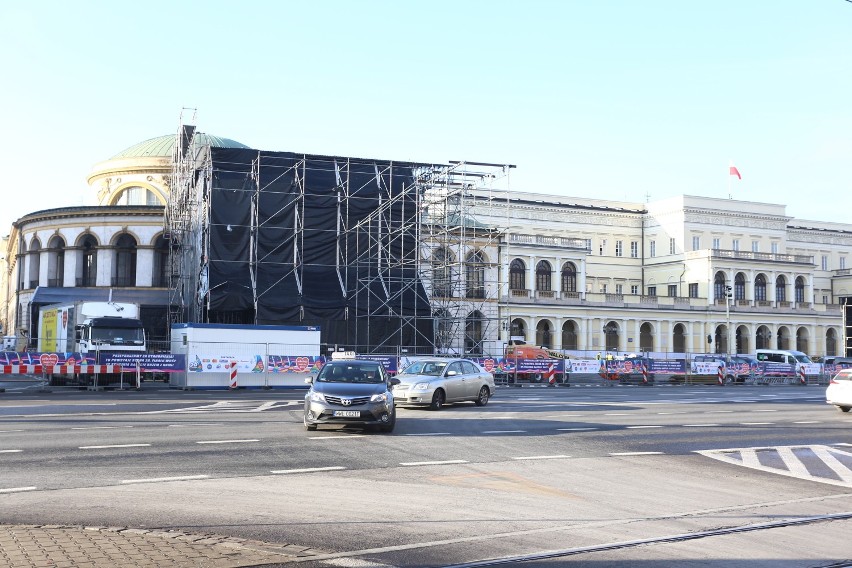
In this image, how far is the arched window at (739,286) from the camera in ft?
292

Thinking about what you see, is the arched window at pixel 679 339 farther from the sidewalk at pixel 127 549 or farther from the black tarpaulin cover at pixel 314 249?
the sidewalk at pixel 127 549

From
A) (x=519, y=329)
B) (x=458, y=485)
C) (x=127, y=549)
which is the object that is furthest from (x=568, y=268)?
(x=127, y=549)

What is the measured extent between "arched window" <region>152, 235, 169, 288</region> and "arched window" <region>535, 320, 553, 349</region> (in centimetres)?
3262

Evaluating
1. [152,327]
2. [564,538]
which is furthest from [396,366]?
[564,538]

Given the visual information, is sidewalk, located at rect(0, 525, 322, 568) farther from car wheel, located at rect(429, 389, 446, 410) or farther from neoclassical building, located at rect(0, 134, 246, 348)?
neoclassical building, located at rect(0, 134, 246, 348)

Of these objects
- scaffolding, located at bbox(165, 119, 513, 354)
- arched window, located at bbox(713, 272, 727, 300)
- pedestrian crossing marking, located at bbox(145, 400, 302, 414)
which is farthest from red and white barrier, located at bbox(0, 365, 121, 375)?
arched window, located at bbox(713, 272, 727, 300)

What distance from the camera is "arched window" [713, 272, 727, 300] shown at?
87750 mm

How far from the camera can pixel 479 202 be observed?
8562 cm

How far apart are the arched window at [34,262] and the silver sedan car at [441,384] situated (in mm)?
47240

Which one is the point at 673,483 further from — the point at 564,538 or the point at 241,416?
the point at 241,416

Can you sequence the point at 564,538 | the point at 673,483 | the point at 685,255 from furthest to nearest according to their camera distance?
the point at 685,255 < the point at 673,483 < the point at 564,538

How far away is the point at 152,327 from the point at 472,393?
36838mm

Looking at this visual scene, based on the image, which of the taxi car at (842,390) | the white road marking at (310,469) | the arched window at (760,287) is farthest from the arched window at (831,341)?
the white road marking at (310,469)

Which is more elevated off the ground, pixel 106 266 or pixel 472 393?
pixel 106 266
